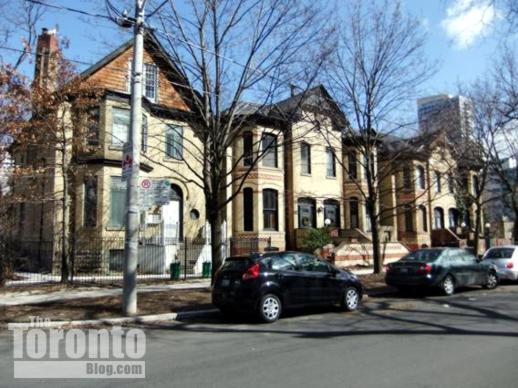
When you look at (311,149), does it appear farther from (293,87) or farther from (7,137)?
(7,137)

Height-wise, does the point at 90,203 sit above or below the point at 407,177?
below

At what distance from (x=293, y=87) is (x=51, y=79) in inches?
335

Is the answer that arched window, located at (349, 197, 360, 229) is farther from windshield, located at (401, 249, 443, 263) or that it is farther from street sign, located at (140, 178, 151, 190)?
street sign, located at (140, 178, 151, 190)

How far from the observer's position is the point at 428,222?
38.9 m

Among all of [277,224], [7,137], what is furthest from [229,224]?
[7,137]

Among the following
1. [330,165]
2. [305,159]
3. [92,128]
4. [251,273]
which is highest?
[305,159]

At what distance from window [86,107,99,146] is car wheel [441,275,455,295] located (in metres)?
13.2

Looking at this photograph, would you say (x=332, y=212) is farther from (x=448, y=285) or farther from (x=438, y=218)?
(x=448, y=285)

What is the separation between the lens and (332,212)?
103 feet

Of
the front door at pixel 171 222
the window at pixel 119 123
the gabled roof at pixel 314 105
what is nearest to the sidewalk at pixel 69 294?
the front door at pixel 171 222

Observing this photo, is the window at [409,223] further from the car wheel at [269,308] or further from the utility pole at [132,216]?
the utility pole at [132,216]

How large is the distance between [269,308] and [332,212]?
21.5m

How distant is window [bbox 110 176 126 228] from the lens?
21.6 m

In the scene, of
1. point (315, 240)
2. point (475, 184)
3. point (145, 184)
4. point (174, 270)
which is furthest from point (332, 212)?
point (145, 184)
